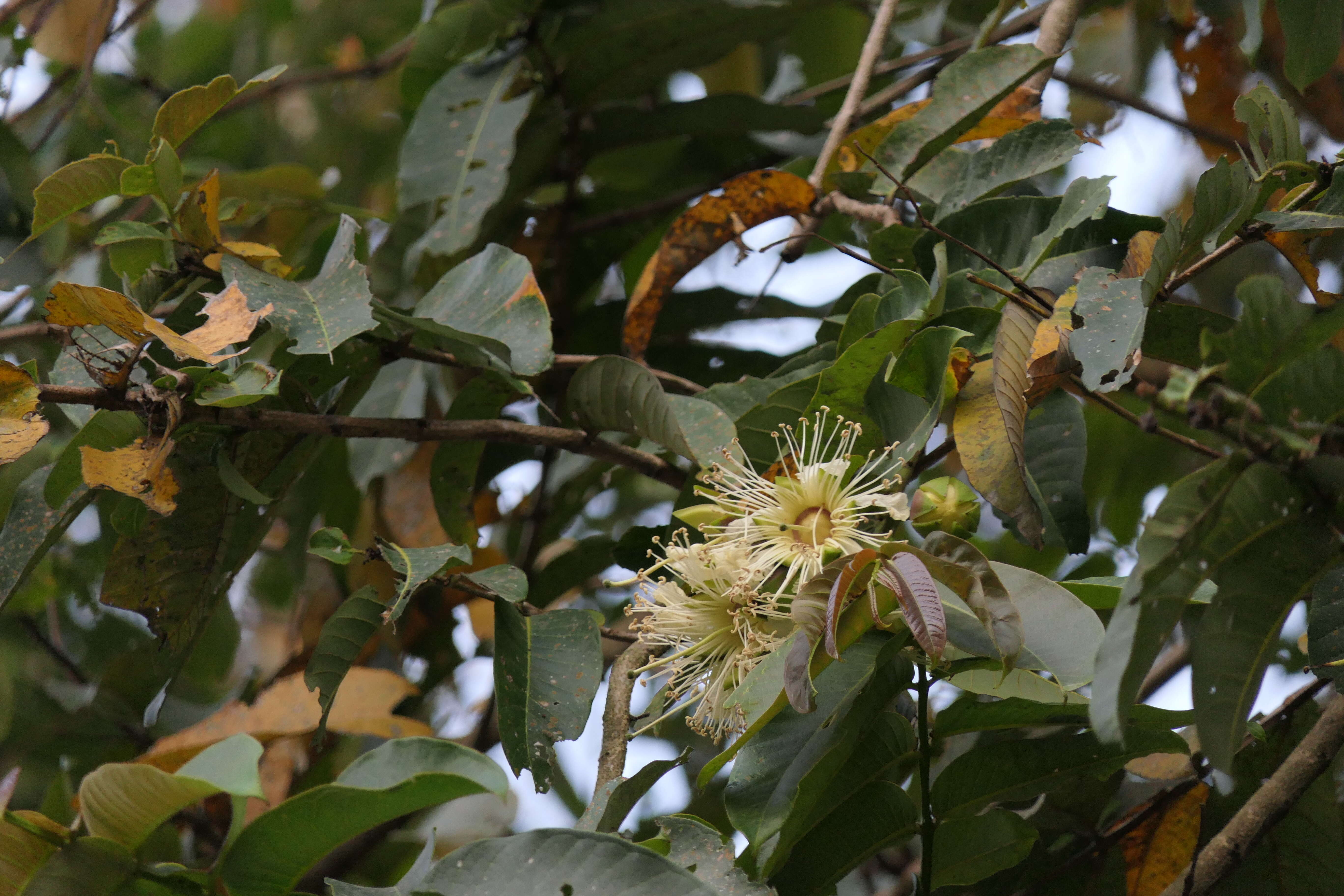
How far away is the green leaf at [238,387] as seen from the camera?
737 mm

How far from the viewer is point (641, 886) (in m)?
0.56

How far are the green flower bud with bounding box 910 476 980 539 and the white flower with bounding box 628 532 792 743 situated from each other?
0.13m

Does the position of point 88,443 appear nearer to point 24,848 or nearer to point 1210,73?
point 24,848

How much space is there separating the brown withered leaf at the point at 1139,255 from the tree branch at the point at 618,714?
47 cm

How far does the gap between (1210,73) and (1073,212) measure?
97 centimetres

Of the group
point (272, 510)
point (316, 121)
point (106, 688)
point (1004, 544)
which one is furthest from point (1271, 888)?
point (316, 121)

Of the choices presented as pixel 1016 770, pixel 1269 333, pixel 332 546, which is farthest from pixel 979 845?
pixel 332 546

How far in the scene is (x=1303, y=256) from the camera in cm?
79

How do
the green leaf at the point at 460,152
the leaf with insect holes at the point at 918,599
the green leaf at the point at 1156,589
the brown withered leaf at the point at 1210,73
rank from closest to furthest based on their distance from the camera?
the green leaf at the point at 1156,589, the leaf with insect holes at the point at 918,599, the green leaf at the point at 460,152, the brown withered leaf at the point at 1210,73

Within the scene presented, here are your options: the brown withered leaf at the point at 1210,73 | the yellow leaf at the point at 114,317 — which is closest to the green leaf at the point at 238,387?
the yellow leaf at the point at 114,317

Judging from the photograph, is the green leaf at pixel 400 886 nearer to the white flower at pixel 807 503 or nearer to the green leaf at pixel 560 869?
the green leaf at pixel 560 869

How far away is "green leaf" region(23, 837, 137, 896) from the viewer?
629mm

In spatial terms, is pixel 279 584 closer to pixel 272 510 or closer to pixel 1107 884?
pixel 272 510

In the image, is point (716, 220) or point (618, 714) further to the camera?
point (716, 220)
